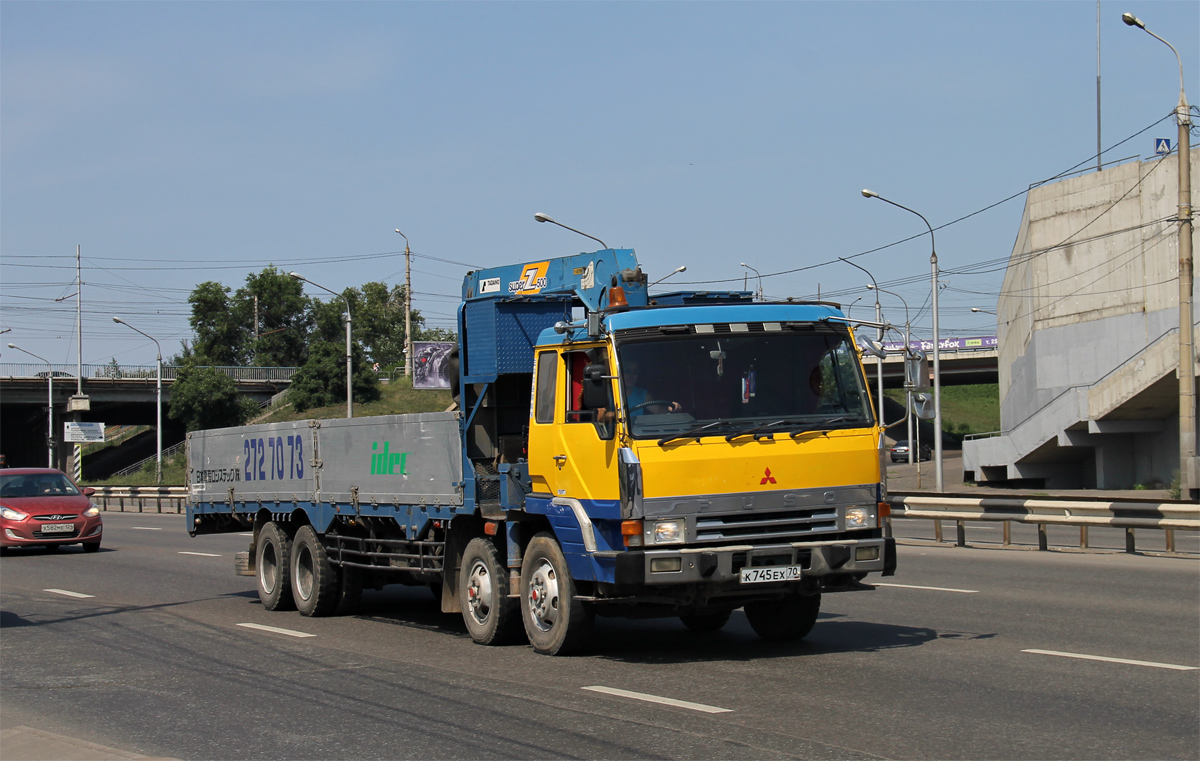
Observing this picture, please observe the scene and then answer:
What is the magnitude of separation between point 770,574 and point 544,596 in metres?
1.96

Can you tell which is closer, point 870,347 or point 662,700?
point 662,700

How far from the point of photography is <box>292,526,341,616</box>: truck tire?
1308cm

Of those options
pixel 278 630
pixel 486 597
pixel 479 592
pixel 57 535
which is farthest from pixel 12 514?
pixel 486 597

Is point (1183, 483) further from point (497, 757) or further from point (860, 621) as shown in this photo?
point (497, 757)

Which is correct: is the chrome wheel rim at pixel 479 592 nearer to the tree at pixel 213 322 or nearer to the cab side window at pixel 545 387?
the cab side window at pixel 545 387

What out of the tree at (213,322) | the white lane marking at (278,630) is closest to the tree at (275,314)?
the tree at (213,322)

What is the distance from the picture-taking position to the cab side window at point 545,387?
9.63 metres

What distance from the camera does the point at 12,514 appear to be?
23281mm

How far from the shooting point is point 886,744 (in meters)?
6.35

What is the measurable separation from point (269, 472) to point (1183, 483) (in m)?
21.5

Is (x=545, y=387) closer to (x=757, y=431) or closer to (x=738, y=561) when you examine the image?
(x=757, y=431)

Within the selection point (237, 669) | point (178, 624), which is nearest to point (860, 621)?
point (237, 669)

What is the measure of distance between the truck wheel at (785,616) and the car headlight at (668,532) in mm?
1607

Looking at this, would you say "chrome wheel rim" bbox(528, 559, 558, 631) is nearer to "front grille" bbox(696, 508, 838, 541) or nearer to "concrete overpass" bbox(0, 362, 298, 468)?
"front grille" bbox(696, 508, 838, 541)
